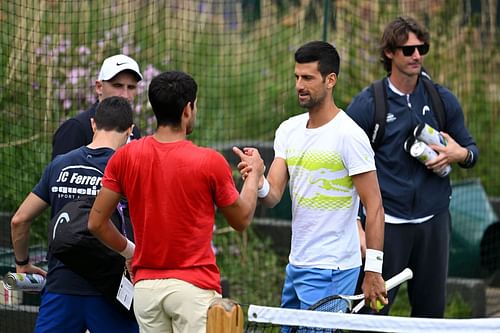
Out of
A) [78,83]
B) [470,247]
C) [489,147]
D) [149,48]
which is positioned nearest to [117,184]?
[78,83]

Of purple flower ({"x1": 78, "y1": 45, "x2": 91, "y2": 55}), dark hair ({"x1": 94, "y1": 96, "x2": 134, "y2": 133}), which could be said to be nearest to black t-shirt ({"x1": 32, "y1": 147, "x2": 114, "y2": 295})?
dark hair ({"x1": 94, "y1": 96, "x2": 134, "y2": 133})

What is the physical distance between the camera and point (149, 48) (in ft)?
31.5

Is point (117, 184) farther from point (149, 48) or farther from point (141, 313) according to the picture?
point (149, 48)

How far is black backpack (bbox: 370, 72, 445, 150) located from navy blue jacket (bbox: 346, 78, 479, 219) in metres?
0.03

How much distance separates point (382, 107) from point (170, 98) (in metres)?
2.15

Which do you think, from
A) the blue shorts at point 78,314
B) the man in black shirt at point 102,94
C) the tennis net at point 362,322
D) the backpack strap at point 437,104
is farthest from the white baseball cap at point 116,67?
the tennis net at point 362,322

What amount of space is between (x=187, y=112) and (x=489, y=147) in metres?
7.18

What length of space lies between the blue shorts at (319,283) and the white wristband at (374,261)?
0.17 m

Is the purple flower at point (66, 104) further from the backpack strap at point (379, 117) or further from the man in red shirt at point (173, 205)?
the man in red shirt at point (173, 205)

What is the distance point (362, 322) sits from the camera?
4836 millimetres

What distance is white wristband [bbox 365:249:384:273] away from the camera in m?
5.74

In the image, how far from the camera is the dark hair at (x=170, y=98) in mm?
4938

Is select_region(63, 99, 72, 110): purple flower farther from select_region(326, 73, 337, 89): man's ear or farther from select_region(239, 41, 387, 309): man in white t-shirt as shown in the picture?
select_region(326, 73, 337, 89): man's ear

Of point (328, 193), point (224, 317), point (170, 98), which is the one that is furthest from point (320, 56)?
point (224, 317)
